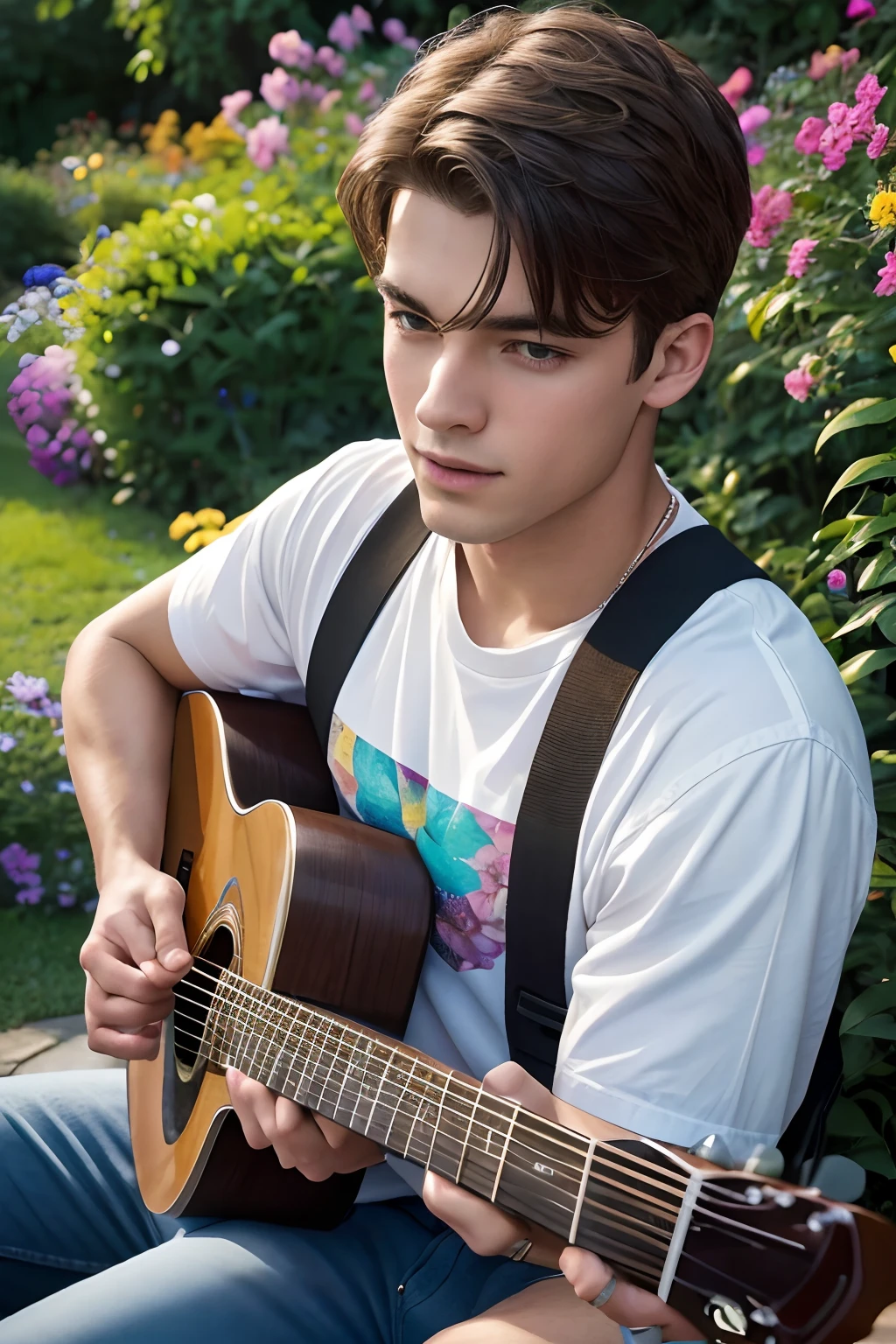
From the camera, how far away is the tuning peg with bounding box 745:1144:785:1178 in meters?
1.06

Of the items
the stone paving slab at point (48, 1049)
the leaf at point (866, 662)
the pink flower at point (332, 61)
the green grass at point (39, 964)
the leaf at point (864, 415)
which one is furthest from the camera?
the pink flower at point (332, 61)

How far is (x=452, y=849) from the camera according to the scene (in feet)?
4.94

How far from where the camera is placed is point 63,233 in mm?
7277

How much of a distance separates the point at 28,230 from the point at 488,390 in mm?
6754

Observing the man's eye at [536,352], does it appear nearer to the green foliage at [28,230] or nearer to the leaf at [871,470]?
Answer: the leaf at [871,470]

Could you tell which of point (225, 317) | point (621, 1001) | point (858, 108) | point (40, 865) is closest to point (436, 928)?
point (621, 1001)

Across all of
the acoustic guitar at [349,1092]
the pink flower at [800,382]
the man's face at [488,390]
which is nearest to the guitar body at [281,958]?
the acoustic guitar at [349,1092]

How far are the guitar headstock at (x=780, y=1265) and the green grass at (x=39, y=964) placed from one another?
2.08 metres

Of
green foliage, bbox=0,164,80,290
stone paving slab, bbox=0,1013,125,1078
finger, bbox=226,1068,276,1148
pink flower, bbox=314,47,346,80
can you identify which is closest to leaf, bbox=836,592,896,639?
finger, bbox=226,1068,276,1148

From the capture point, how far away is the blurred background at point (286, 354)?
6.84ft

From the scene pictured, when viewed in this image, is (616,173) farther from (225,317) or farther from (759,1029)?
(225,317)

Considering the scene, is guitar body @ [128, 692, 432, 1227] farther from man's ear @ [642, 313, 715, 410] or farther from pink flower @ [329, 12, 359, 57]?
pink flower @ [329, 12, 359, 57]

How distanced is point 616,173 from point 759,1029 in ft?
2.71

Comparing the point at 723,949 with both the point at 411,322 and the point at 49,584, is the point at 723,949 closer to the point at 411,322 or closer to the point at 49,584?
the point at 411,322
